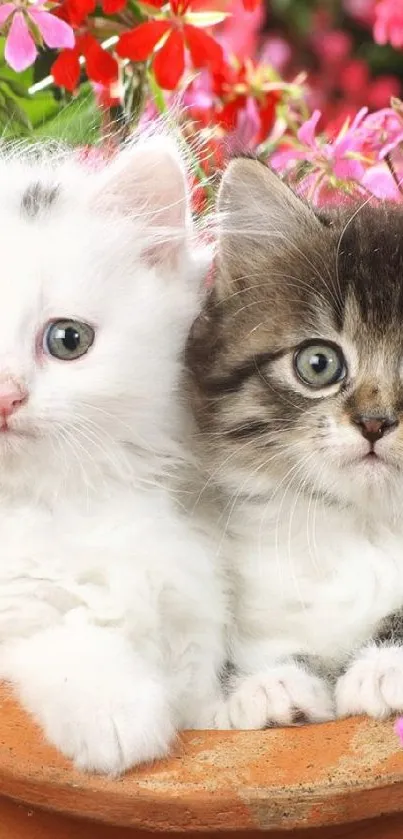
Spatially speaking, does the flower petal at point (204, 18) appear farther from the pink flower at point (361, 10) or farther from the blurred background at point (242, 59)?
the pink flower at point (361, 10)

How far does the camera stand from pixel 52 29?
1.25 metres

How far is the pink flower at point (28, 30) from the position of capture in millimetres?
1255

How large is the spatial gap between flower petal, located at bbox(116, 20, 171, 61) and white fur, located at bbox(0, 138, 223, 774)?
0.98ft

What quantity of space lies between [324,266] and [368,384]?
0.57 feet

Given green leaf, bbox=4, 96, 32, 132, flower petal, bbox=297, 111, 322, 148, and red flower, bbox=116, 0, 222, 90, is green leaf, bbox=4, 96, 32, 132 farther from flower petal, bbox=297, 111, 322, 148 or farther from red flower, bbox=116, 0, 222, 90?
flower petal, bbox=297, 111, 322, 148

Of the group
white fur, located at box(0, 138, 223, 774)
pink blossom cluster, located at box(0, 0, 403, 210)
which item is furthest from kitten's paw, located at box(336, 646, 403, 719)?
pink blossom cluster, located at box(0, 0, 403, 210)

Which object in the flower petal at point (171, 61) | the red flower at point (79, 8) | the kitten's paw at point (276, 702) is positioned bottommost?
the kitten's paw at point (276, 702)

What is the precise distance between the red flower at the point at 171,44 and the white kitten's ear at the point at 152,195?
0.27 meters

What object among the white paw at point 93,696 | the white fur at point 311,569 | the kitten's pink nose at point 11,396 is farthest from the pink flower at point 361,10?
the white paw at point 93,696

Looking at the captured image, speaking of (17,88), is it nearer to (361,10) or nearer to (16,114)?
(16,114)

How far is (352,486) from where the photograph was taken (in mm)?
1054

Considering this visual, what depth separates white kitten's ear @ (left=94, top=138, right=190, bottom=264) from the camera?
42.3 inches

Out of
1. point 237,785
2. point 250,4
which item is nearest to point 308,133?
point 250,4

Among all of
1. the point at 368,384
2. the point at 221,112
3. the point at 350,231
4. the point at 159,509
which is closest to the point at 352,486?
the point at 368,384
